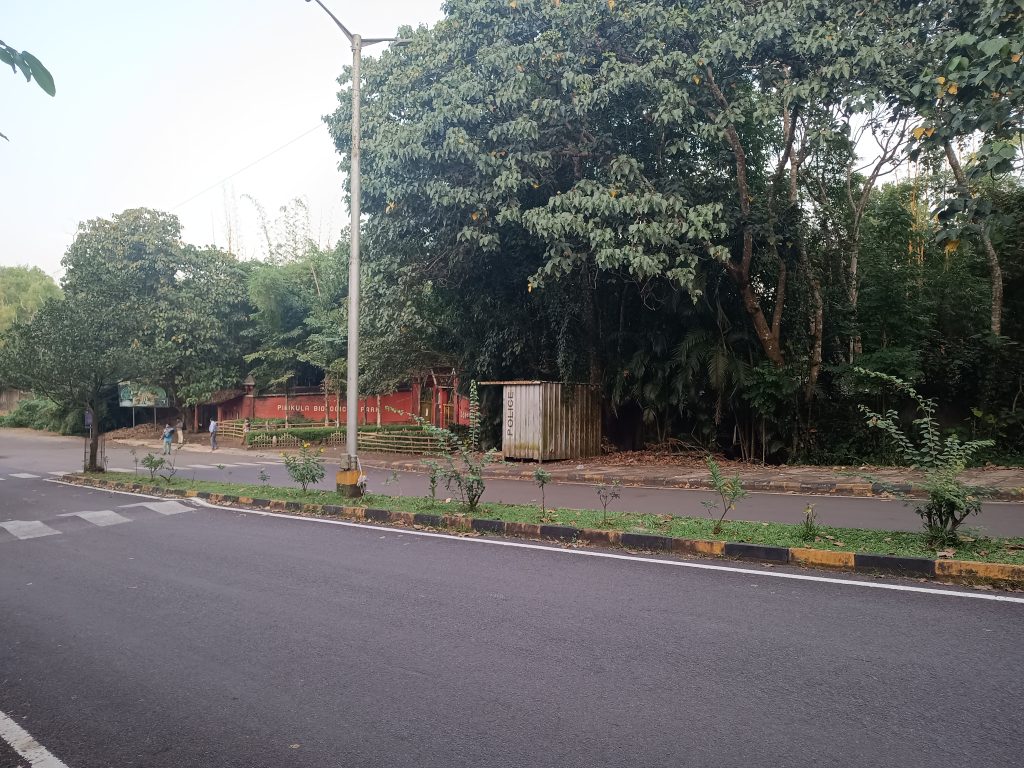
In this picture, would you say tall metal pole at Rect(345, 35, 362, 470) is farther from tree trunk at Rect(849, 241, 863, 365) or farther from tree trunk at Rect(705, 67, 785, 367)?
tree trunk at Rect(849, 241, 863, 365)

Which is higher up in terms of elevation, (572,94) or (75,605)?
(572,94)

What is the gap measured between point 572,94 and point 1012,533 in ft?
A: 36.5

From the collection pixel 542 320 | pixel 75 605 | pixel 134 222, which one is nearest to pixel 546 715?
pixel 75 605

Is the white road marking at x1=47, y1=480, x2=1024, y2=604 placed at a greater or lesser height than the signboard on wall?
lesser

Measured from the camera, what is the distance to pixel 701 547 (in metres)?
7.27

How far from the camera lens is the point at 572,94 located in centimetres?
1505

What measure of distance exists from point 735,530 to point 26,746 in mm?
6286

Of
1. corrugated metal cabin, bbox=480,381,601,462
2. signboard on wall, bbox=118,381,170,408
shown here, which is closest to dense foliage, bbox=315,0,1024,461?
corrugated metal cabin, bbox=480,381,601,462

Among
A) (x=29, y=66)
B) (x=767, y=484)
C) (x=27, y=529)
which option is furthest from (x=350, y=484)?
(x=29, y=66)

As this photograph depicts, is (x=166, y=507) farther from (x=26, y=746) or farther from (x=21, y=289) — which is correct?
(x=21, y=289)

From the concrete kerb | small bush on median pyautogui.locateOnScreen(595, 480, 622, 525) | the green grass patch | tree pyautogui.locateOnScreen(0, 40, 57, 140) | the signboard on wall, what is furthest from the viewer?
the signboard on wall

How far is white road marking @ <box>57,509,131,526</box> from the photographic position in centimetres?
1054

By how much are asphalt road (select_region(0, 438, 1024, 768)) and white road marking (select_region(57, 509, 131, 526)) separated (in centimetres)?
357

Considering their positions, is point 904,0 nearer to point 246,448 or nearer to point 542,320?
point 542,320
